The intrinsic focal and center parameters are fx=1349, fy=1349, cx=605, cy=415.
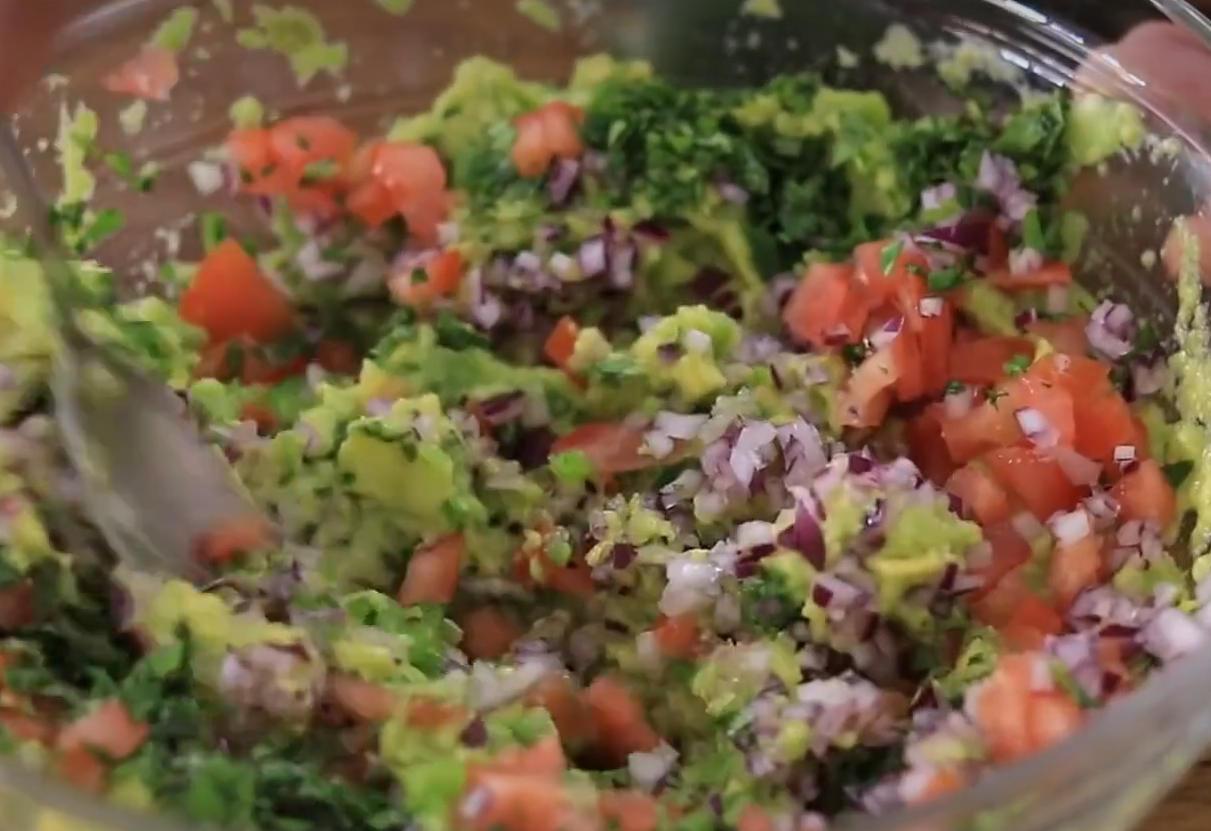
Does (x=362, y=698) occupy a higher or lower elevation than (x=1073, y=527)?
lower

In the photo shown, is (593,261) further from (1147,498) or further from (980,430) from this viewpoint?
(1147,498)

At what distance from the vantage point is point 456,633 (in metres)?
1.09

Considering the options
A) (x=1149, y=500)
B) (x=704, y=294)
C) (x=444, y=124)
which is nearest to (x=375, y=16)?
(x=444, y=124)

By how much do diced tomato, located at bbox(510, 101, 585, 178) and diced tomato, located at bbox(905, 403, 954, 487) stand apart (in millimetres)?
459

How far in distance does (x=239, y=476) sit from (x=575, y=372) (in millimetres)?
322

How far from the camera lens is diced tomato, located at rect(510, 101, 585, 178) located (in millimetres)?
1397

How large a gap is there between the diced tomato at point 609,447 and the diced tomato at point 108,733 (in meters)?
0.44

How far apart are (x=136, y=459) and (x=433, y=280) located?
0.37m

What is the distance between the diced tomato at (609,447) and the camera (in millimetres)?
1189

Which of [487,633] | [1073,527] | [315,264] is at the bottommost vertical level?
[487,633]

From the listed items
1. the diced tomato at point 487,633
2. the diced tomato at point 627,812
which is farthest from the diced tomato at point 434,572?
the diced tomato at point 627,812

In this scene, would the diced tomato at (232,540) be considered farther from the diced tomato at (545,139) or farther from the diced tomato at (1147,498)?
the diced tomato at (1147,498)

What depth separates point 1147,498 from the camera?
1.11 meters

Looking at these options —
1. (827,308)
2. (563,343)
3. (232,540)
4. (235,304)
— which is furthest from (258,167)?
(827,308)
